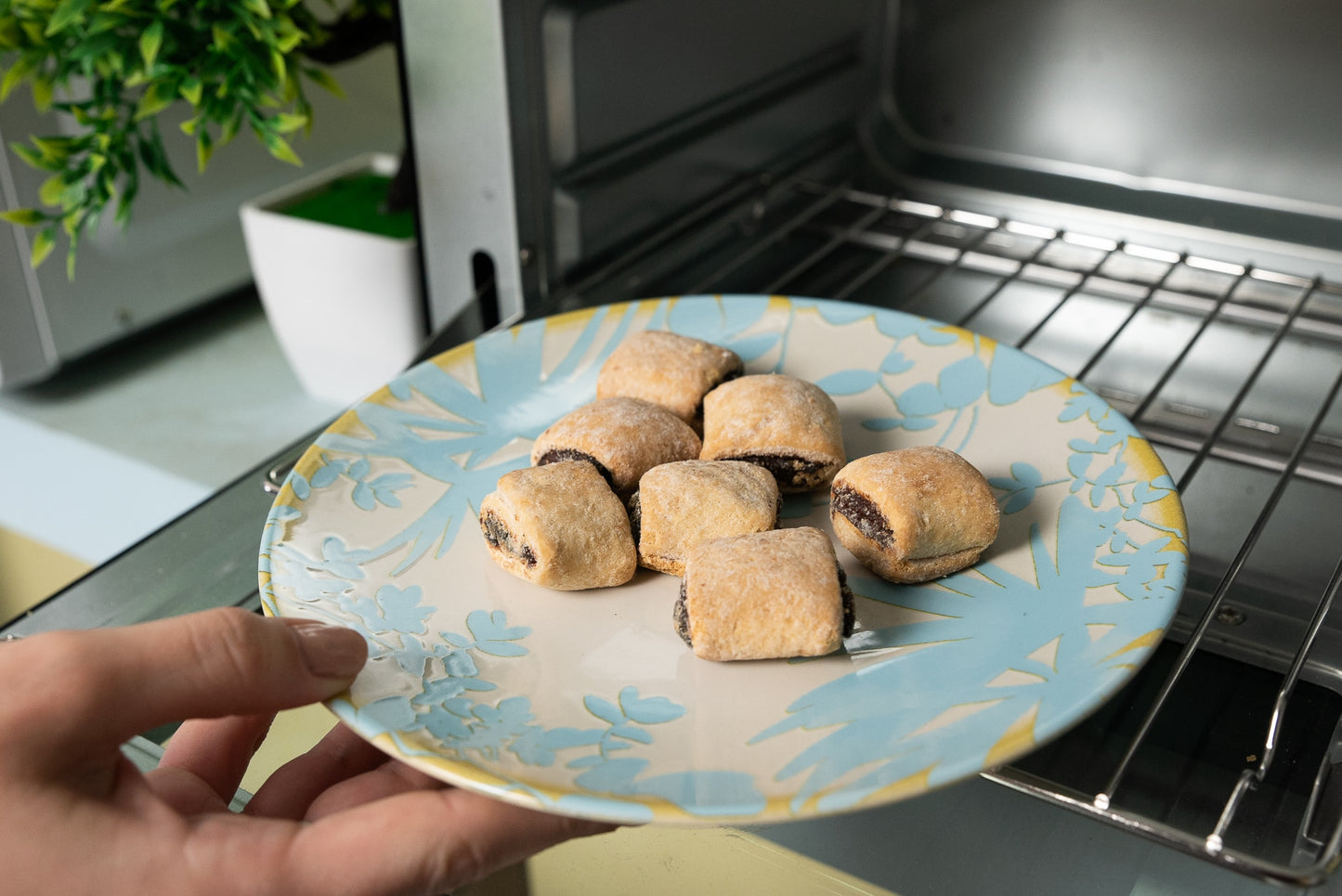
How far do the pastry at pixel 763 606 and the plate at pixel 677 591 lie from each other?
2 cm

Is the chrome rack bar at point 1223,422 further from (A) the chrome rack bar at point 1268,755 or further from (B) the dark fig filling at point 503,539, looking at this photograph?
(B) the dark fig filling at point 503,539

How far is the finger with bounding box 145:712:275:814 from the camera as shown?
2.02 ft

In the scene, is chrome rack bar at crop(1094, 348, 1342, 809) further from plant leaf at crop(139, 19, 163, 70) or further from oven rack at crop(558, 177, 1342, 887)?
plant leaf at crop(139, 19, 163, 70)

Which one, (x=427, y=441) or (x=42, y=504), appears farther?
(x=42, y=504)

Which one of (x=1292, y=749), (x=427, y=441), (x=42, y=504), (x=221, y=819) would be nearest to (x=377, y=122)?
(x=42, y=504)

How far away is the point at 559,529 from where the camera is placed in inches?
24.5

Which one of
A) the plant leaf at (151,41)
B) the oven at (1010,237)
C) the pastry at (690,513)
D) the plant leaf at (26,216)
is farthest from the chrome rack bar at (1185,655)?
the plant leaf at (26,216)

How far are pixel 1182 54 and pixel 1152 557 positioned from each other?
2.36ft

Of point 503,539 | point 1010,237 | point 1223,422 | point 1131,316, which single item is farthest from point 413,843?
point 1010,237

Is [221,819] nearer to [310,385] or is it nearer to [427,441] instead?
[427,441]

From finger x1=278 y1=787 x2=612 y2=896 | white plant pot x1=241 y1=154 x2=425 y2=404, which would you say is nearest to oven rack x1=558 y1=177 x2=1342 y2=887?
white plant pot x1=241 y1=154 x2=425 y2=404

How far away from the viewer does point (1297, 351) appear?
40.9 inches

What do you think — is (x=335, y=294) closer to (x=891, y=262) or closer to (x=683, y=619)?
(x=891, y=262)

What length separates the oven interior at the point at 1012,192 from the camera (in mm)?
910
